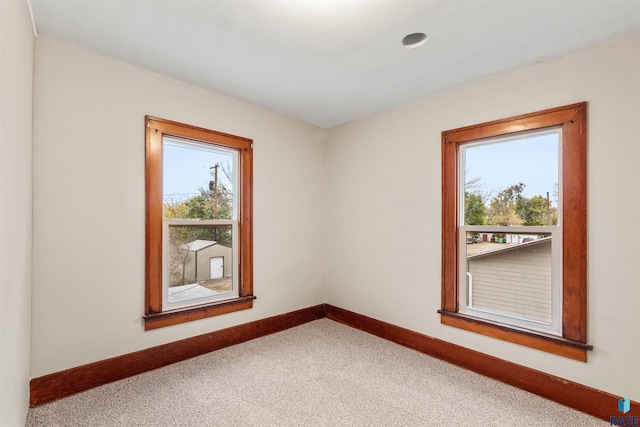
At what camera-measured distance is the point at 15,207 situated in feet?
4.85

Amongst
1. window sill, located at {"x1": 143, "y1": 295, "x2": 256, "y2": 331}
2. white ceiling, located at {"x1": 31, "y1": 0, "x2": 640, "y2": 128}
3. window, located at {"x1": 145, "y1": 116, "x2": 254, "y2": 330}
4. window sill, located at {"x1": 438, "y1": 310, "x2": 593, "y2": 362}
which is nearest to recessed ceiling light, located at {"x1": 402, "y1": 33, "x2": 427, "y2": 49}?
white ceiling, located at {"x1": 31, "y1": 0, "x2": 640, "y2": 128}

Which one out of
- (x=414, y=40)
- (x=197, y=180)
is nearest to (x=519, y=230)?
(x=414, y=40)

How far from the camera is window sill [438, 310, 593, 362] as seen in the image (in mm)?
2117

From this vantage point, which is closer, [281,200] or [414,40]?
[414,40]

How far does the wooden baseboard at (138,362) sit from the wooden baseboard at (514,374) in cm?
126

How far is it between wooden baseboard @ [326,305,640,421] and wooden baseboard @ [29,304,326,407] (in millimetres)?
1262

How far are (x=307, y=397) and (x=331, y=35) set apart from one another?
98.4 inches

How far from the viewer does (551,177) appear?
2.32 m

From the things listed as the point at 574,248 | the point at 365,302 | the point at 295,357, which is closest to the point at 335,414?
the point at 295,357

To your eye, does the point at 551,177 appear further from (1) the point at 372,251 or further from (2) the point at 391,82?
(1) the point at 372,251

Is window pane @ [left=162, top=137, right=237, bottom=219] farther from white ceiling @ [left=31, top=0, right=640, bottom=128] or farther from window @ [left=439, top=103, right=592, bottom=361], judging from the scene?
window @ [left=439, top=103, right=592, bottom=361]

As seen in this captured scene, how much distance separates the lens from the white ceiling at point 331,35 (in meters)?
1.75

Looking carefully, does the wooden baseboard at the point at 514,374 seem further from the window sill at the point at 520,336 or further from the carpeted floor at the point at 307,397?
the window sill at the point at 520,336

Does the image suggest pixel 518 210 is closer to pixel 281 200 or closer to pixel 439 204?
pixel 439 204
